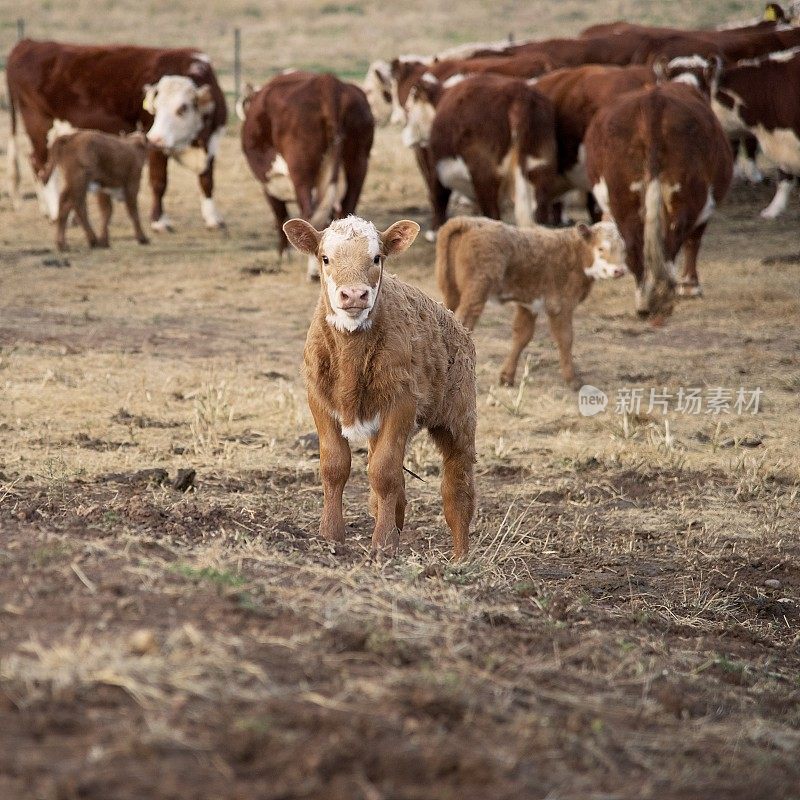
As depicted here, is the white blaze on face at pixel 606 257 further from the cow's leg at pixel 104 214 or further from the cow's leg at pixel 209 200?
the cow's leg at pixel 209 200

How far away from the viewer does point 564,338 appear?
9.51 m

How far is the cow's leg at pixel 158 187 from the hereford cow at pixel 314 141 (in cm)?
212

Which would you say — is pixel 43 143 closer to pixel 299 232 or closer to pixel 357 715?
pixel 299 232

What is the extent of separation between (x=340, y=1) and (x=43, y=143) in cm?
2626

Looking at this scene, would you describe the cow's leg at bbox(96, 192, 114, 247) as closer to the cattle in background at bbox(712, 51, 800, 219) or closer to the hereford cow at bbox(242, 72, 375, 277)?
the hereford cow at bbox(242, 72, 375, 277)

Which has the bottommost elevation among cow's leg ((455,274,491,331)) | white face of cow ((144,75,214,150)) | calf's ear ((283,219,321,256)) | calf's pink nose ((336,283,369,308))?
cow's leg ((455,274,491,331))

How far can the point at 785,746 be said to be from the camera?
358 cm

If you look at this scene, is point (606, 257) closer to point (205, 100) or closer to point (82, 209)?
point (82, 209)

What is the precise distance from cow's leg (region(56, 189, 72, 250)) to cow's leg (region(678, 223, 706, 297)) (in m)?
6.10

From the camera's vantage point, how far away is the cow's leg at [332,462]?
526 centimetres

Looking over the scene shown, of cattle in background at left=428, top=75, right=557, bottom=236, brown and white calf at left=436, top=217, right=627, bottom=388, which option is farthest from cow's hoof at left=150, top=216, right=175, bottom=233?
brown and white calf at left=436, top=217, right=627, bottom=388

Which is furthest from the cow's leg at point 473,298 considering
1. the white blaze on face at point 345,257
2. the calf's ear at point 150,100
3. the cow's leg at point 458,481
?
the calf's ear at point 150,100

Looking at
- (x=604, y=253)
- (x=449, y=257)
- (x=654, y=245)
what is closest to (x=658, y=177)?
(x=654, y=245)

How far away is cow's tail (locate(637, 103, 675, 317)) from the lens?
11.1m
